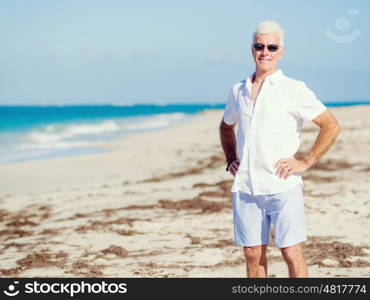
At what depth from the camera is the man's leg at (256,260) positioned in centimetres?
378

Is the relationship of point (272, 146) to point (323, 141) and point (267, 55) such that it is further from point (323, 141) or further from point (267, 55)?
point (267, 55)

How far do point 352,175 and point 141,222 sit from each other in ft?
16.3

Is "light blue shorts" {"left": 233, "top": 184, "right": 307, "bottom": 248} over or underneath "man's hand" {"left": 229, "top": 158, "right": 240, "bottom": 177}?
underneath

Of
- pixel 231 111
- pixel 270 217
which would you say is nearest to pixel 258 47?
pixel 231 111

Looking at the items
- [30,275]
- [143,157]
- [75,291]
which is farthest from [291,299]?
[143,157]

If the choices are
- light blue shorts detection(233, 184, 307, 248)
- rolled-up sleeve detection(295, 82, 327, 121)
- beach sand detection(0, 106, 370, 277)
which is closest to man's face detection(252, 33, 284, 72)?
rolled-up sleeve detection(295, 82, 327, 121)

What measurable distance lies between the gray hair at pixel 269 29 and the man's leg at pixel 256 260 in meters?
1.34

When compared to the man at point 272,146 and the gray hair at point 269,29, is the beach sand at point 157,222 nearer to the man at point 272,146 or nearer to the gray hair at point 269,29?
the man at point 272,146

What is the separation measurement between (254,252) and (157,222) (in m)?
4.32

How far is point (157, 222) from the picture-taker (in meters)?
8.01

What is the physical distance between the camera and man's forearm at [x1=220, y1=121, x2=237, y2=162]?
405 cm

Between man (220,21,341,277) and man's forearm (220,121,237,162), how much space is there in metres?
0.29

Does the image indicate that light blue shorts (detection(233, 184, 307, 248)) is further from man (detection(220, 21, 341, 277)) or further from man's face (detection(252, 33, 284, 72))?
man's face (detection(252, 33, 284, 72))

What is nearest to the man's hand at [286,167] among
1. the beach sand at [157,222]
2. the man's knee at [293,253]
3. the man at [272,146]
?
the man at [272,146]
